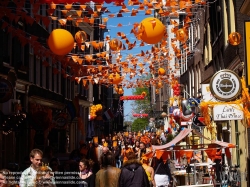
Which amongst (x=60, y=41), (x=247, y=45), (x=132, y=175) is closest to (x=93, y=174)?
(x=132, y=175)

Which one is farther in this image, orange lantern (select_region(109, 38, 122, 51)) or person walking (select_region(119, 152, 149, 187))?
orange lantern (select_region(109, 38, 122, 51))

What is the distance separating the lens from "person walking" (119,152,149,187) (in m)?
8.85

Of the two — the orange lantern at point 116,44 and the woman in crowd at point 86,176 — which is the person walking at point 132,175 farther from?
the orange lantern at point 116,44

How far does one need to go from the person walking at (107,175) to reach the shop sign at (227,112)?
4.05 metres

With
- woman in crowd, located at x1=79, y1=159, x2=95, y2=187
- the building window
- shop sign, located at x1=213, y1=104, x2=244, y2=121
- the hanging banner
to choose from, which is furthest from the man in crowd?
the building window

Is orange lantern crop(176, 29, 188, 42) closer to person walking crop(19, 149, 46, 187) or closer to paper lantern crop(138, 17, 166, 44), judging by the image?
paper lantern crop(138, 17, 166, 44)

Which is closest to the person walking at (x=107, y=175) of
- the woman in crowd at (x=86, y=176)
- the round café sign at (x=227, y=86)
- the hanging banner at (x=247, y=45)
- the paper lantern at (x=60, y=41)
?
the woman in crowd at (x=86, y=176)

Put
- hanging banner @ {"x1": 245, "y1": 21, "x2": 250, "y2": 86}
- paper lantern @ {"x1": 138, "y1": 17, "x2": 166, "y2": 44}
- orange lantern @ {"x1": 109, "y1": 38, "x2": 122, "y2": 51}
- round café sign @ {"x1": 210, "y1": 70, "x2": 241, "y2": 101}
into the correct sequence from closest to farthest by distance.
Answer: paper lantern @ {"x1": 138, "y1": 17, "x2": 166, "y2": 44} → hanging banner @ {"x1": 245, "y1": 21, "x2": 250, "y2": 86} → orange lantern @ {"x1": 109, "y1": 38, "x2": 122, "y2": 51} → round café sign @ {"x1": 210, "y1": 70, "x2": 241, "y2": 101}

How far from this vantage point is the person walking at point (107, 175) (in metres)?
8.74

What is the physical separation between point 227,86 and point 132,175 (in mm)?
4604

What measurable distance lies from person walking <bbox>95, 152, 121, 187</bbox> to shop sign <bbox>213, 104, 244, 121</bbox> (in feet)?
13.3

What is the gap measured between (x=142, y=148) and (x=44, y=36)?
12.2m

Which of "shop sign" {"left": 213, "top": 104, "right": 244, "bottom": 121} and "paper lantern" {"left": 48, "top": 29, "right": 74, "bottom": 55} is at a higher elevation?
"paper lantern" {"left": 48, "top": 29, "right": 74, "bottom": 55}

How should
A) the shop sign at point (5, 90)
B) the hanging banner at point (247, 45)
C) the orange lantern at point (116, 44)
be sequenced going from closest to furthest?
the hanging banner at point (247, 45) → the orange lantern at point (116, 44) → the shop sign at point (5, 90)
